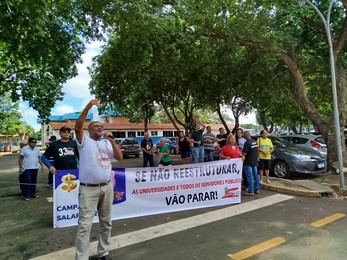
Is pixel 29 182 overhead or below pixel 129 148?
below

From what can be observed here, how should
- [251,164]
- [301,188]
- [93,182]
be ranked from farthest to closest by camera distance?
[301,188] → [251,164] → [93,182]

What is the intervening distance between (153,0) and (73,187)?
18.5 ft

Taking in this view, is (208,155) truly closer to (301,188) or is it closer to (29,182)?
(301,188)

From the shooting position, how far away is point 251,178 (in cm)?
795

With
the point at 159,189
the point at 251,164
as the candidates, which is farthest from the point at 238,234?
the point at 251,164

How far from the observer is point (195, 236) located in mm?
5051

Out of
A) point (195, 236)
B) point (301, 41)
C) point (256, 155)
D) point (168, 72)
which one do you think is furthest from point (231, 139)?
point (168, 72)

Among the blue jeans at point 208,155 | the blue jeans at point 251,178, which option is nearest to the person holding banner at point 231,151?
the blue jeans at point 251,178

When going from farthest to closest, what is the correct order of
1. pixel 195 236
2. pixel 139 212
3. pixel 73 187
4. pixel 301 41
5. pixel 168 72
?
pixel 168 72 < pixel 301 41 < pixel 139 212 < pixel 73 187 < pixel 195 236

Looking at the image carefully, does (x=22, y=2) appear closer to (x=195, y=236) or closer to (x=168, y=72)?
(x=195, y=236)

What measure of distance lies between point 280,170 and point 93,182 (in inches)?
321

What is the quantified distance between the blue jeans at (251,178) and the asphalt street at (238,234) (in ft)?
2.90

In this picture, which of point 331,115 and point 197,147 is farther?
point 197,147

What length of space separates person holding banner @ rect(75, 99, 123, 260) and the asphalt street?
646 mm
